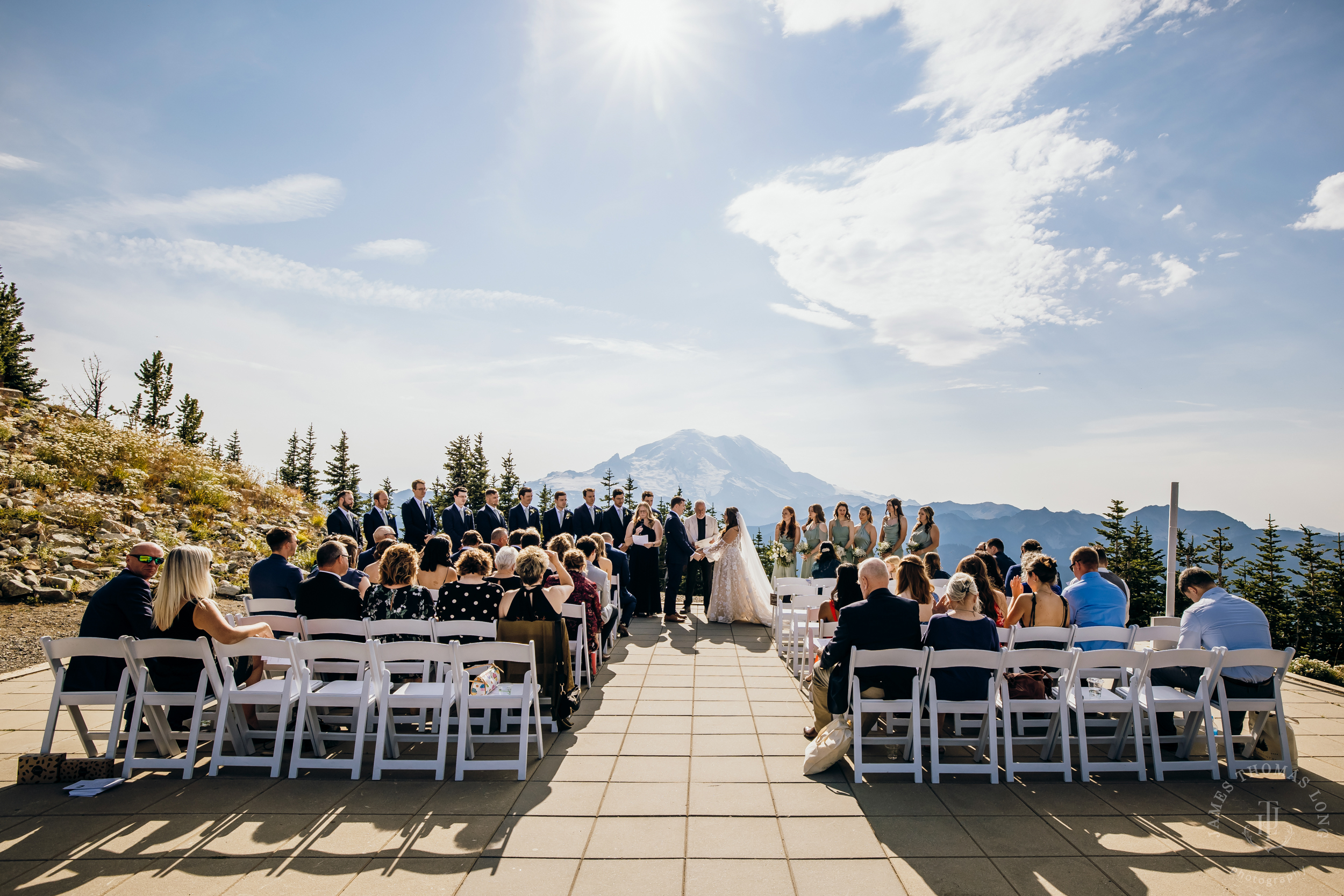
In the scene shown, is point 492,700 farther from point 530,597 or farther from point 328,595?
point 328,595

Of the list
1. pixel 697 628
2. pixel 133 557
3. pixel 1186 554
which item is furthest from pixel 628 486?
pixel 1186 554

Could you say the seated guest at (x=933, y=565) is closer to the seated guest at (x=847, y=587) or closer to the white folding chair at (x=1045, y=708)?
the seated guest at (x=847, y=587)

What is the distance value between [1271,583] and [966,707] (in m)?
47.5

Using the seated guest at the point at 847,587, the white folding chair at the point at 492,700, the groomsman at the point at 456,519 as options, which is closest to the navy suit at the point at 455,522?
the groomsman at the point at 456,519

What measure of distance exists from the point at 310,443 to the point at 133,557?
7027 cm

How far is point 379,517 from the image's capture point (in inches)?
443

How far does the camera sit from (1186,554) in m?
44.2

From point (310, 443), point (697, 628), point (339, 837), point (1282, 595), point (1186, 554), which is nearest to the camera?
point (339, 837)

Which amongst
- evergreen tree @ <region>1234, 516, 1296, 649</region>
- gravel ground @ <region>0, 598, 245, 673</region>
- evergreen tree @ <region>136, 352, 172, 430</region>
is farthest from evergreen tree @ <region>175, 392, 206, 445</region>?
evergreen tree @ <region>1234, 516, 1296, 649</region>


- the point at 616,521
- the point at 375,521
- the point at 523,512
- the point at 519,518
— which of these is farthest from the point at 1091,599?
the point at 375,521

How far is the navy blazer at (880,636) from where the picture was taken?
4762 millimetres

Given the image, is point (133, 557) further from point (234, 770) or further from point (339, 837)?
point (339, 837)

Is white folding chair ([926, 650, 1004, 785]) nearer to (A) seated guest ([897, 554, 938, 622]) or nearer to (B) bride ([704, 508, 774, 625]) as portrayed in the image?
(A) seated guest ([897, 554, 938, 622])

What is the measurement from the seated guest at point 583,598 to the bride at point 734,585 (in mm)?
4079
